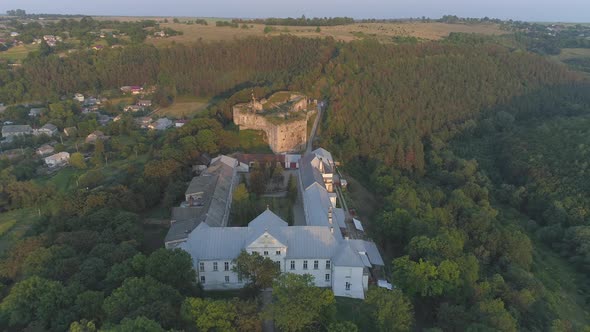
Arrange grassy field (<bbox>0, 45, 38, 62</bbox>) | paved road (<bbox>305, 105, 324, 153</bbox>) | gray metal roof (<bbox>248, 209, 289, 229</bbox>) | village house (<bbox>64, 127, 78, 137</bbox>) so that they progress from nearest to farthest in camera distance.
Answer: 1. gray metal roof (<bbox>248, 209, 289, 229</bbox>)
2. paved road (<bbox>305, 105, 324, 153</bbox>)
3. village house (<bbox>64, 127, 78, 137</bbox>)
4. grassy field (<bbox>0, 45, 38, 62</bbox>)

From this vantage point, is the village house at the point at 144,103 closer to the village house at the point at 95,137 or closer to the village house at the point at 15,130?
the village house at the point at 95,137

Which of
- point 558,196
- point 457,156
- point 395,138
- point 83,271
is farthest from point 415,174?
point 83,271

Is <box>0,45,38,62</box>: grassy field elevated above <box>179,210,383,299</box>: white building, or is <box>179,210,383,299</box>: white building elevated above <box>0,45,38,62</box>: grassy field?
<box>0,45,38,62</box>: grassy field

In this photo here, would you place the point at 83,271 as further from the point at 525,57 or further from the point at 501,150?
the point at 525,57

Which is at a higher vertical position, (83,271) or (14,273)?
(83,271)

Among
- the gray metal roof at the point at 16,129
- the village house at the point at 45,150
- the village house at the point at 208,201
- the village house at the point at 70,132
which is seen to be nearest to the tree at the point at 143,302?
the village house at the point at 208,201

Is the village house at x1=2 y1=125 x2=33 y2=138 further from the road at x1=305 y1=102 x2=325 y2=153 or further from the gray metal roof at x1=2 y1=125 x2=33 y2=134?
the road at x1=305 y1=102 x2=325 y2=153

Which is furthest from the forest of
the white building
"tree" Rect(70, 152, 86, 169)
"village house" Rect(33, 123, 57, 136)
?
"village house" Rect(33, 123, 57, 136)
